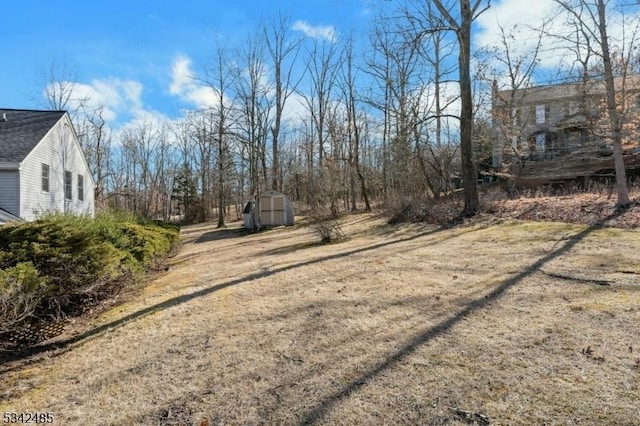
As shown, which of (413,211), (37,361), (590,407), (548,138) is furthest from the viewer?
(548,138)

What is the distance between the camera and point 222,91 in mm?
26312

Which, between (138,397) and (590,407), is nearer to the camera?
(590,407)

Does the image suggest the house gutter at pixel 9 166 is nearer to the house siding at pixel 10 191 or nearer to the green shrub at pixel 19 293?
the house siding at pixel 10 191

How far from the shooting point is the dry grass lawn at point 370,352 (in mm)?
2754

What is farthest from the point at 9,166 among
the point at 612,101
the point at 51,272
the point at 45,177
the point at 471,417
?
the point at 612,101

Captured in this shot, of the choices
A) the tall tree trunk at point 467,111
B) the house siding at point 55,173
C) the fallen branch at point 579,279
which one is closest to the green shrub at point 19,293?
the fallen branch at point 579,279

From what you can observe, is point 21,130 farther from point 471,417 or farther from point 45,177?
point 471,417

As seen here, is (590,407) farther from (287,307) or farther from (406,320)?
(287,307)

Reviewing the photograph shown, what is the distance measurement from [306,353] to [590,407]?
2.19 metres

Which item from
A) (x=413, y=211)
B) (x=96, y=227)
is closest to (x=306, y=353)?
(x=96, y=227)

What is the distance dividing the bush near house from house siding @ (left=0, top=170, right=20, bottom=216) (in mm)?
8483

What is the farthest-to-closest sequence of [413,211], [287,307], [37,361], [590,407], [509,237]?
[413,211] → [509,237] → [287,307] → [37,361] → [590,407]

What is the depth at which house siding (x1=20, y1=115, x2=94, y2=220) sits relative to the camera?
13.5 metres

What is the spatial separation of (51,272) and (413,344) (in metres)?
4.70
